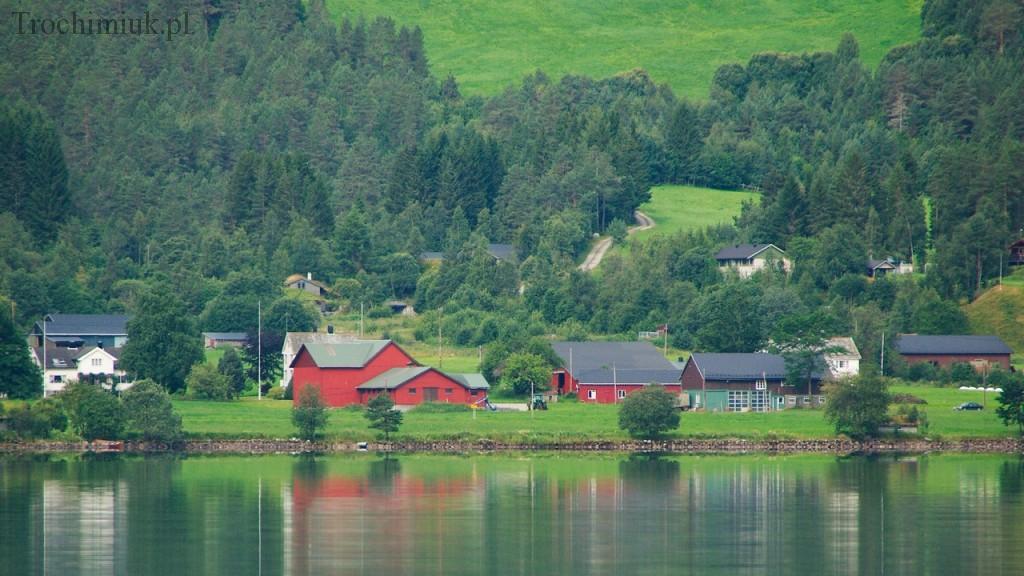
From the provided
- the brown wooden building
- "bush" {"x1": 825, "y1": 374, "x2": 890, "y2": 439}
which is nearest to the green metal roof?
"bush" {"x1": 825, "y1": 374, "x2": 890, "y2": 439}

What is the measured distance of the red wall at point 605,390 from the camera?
103562mm

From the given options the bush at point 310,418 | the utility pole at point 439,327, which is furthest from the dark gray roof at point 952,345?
the bush at point 310,418

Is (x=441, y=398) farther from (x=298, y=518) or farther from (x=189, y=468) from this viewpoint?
(x=298, y=518)

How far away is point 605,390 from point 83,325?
127 ft

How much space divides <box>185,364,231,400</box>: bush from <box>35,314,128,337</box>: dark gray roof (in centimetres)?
2255

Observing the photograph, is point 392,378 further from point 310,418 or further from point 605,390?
point 310,418

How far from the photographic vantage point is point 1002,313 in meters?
120

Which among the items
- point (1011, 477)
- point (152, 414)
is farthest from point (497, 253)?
point (1011, 477)

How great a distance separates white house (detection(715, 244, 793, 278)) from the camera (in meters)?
138

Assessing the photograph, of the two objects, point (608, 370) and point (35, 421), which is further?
point (608, 370)

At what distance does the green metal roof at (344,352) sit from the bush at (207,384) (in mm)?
5217

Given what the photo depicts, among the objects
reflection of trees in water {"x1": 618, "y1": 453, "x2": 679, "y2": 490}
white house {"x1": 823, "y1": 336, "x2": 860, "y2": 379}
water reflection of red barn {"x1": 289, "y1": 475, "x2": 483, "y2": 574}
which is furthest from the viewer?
white house {"x1": 823, "y1": 336, "x2": 860, "y2": 379}

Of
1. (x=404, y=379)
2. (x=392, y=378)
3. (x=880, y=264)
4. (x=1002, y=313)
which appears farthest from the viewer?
(x=880, y=264)

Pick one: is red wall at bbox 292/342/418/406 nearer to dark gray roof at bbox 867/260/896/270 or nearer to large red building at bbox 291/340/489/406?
large red building at bbox 291/340/489/406
